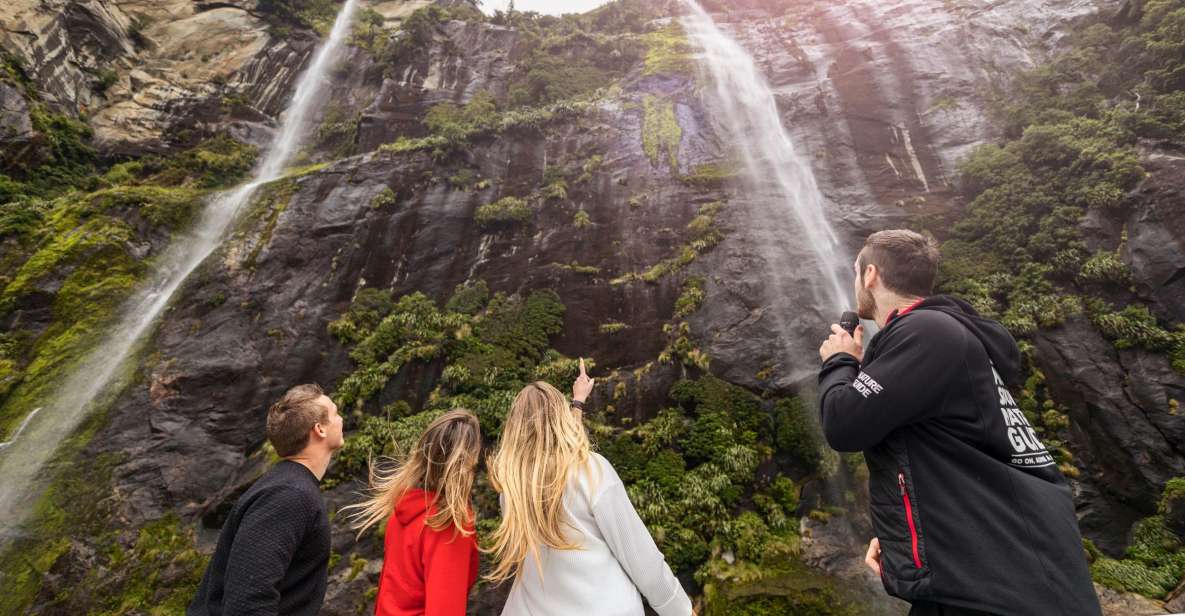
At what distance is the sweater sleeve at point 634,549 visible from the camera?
266 centimetres

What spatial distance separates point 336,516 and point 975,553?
9750mm

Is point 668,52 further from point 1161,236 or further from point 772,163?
point 1161,236

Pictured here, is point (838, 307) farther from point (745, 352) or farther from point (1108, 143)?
point (1108, 143)

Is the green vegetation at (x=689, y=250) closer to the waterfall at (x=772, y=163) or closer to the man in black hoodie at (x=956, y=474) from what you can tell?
the waterfall at (x=772, y=163)

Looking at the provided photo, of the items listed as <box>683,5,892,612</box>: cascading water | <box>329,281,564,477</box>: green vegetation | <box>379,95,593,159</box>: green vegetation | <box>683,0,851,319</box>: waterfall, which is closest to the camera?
<box>329,281,564,477</box>: green vegetation

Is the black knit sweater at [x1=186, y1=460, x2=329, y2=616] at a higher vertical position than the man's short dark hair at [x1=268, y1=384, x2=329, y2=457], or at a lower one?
lower

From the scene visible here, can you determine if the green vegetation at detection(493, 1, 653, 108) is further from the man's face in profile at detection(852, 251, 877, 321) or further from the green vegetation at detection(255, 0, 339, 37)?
the man's face in profile at detection(852, 251, 877, 321)

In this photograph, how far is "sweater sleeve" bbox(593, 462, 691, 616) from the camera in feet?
8.72

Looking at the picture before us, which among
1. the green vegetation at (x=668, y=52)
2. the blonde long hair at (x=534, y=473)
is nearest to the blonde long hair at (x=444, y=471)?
the blonde long hair at (x=534, y=473)

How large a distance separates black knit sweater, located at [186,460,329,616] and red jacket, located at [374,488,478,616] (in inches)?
16.5

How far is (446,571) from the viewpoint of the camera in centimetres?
299

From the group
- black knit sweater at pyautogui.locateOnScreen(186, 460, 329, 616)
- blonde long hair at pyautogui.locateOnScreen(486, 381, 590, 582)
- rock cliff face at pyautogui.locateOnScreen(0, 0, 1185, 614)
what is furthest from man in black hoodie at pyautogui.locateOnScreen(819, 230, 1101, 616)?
rock cliff face at pyautogui.locateOnScreen(0, 0, 1185, 614)

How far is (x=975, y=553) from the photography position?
72.8 inches

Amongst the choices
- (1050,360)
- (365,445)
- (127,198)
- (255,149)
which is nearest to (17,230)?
(127,198)
